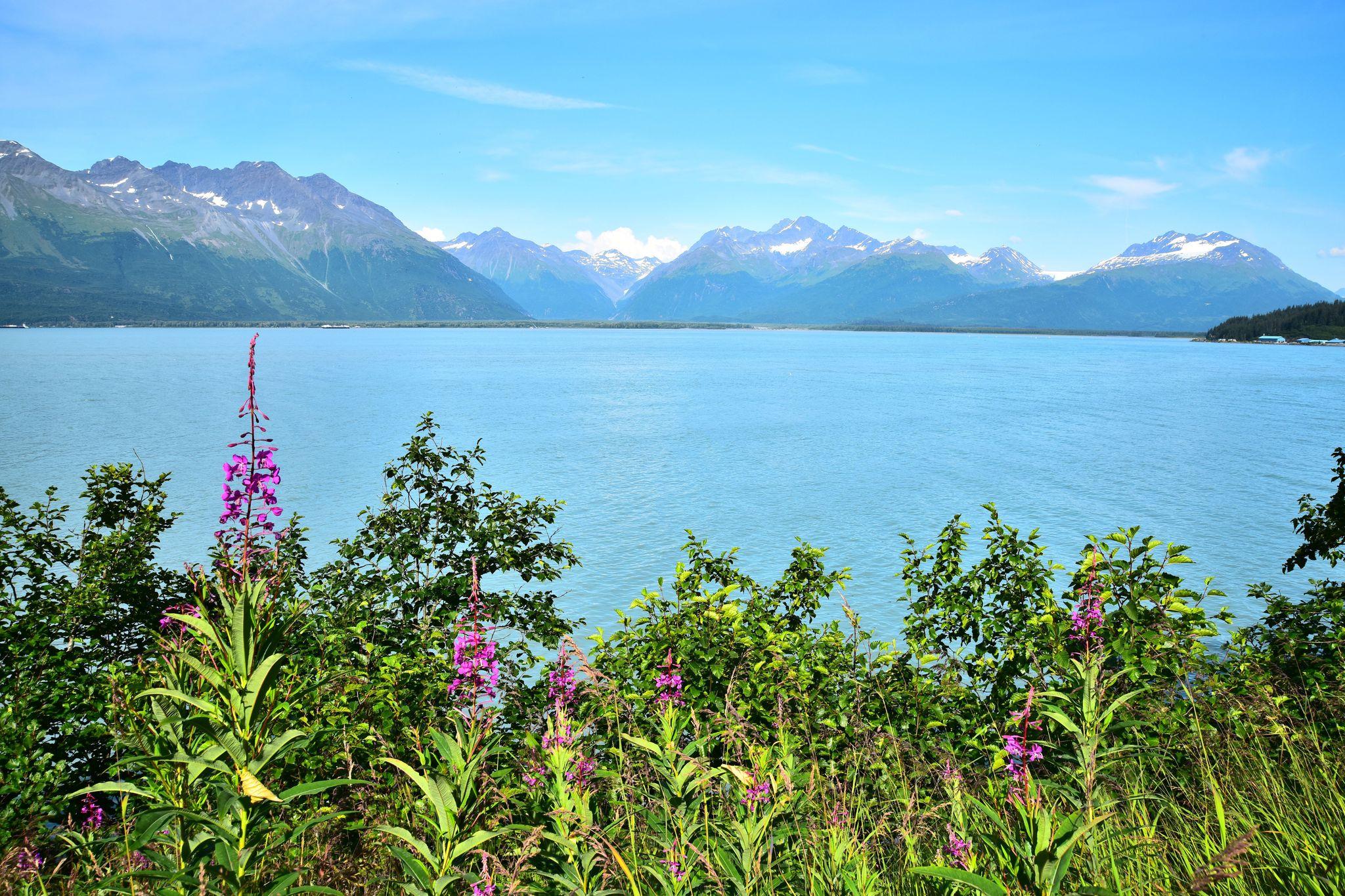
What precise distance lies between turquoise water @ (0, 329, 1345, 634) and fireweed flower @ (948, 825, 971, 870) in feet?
55.4

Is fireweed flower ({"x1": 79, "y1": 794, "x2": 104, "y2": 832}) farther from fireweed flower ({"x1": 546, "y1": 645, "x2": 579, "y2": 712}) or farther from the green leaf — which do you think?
the green leaf

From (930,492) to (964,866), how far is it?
34.4 metres

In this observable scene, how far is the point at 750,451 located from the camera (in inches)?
1935

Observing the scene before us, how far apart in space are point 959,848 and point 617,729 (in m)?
3.51

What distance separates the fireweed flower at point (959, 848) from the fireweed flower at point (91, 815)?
5.55m

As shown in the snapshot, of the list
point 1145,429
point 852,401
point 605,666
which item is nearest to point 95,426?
point 605,666

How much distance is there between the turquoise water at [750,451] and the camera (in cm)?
2842

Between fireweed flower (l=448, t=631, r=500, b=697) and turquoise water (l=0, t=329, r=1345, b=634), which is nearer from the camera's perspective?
fireweed flower (l=448, t=631, r=500, b=697)

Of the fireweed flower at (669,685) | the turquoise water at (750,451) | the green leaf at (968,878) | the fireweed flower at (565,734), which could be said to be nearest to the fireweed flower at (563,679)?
the fireweed flower at (565,734)

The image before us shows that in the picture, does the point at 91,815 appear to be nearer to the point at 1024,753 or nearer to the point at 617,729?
the point at 617,729

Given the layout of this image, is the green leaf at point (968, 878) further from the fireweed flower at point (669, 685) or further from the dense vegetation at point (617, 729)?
the fireweed flower at point (669, 685)

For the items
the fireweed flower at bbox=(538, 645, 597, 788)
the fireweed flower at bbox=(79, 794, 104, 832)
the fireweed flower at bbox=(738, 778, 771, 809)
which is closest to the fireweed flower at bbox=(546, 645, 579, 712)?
the fireweed flower at bbox=(538, 645, 597, 788)

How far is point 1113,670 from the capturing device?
771 cm

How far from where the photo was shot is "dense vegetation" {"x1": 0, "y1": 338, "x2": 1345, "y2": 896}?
3305 mm
